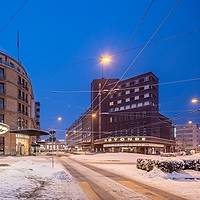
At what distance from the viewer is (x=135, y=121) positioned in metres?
93.1

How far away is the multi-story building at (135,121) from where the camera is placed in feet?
294

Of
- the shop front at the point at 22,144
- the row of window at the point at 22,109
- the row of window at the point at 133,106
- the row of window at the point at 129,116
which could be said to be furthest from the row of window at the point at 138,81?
the shop front at the point at 22,144

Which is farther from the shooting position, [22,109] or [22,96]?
[22,96]

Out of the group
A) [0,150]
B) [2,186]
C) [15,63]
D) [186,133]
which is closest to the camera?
[2,186]

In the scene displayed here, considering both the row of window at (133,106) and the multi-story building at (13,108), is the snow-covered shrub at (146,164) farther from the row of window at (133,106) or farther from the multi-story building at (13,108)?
the row of window at (133,106)

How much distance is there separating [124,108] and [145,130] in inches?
530

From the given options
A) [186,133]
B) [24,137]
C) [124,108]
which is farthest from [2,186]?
[186,133]

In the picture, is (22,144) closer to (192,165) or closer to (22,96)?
(22,96)

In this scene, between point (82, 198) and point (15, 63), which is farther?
point (15, 63)

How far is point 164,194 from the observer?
1057 centimetres

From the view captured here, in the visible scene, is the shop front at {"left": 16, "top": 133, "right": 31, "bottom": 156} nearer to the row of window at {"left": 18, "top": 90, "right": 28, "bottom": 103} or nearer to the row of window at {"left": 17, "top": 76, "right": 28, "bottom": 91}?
the row of window at {"left": 18, "top": 90, "right": 28, "bottom": 103}

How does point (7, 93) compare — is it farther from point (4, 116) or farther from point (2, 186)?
point (2, 186)

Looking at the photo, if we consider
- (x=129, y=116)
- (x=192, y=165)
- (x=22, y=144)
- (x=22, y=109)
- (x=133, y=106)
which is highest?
(x=133, y=106)

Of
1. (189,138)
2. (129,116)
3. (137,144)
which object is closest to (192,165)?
(137,144)
